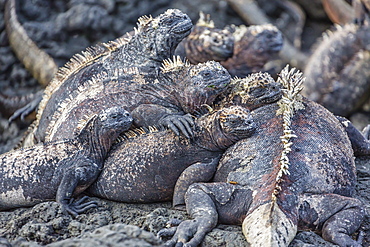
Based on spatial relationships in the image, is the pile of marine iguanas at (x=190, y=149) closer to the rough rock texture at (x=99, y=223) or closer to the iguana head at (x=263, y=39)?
the rough rock texture at (x=99, y=223)

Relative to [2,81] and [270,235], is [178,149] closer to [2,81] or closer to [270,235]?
[270,235]

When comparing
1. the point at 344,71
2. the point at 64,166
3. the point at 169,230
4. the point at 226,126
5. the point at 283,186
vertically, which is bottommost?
the point at 344,71

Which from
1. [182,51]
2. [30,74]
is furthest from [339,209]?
[30,74]

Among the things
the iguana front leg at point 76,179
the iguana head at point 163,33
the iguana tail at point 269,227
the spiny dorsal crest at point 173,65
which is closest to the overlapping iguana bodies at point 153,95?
the spiny dorsal crest at point 173,65

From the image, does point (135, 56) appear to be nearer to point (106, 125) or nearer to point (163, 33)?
point (163, 33)

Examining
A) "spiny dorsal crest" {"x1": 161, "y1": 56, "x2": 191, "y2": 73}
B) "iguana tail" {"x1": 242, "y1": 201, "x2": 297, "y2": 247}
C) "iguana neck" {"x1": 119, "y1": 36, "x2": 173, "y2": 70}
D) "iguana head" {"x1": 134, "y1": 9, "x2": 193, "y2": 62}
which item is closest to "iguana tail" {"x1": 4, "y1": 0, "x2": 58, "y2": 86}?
"iguana neck" {"x1": 119, "y1": 36, "x2": 173, "y2": 70}

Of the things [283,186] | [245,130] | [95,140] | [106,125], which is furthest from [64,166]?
[283,186]
